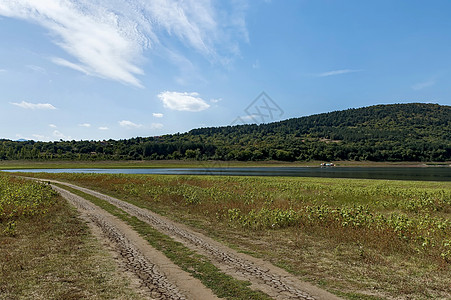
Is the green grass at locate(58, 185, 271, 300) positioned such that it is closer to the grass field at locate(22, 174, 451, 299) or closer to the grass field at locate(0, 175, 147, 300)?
the grass field at locate(0, 175, 147, 300)

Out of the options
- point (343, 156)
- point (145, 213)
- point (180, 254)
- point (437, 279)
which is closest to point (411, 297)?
point (437, 279)

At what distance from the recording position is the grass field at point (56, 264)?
24.0 ft

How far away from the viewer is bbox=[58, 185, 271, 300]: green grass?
7.13 meters

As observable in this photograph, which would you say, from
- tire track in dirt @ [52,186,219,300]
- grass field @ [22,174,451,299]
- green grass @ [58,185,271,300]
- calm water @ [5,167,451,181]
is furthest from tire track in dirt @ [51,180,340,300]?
calm water @ [5,167,451,181]

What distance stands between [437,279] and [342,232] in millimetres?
5658

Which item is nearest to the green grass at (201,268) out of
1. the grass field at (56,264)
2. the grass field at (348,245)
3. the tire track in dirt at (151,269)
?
the tire track in dirt at (151,269)

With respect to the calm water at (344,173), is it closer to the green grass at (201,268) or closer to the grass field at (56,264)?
the green grass at (201,268)

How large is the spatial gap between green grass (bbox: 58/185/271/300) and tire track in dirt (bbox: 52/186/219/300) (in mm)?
237

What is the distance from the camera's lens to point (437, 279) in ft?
27.7

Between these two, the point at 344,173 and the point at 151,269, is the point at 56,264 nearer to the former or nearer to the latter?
the point at 151,269

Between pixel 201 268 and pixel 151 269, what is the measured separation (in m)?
1.49

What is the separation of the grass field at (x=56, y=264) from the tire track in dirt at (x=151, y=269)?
0.47 metres

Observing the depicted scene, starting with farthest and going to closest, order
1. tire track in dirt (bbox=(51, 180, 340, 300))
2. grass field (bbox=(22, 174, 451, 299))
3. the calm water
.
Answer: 1. the calm water
2. grass field (bbox=(22, 174, 451, 299))
3. tire track in dirt (bbox=(51, 180, 340, 300))

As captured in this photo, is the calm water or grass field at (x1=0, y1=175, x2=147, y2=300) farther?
the calm water
